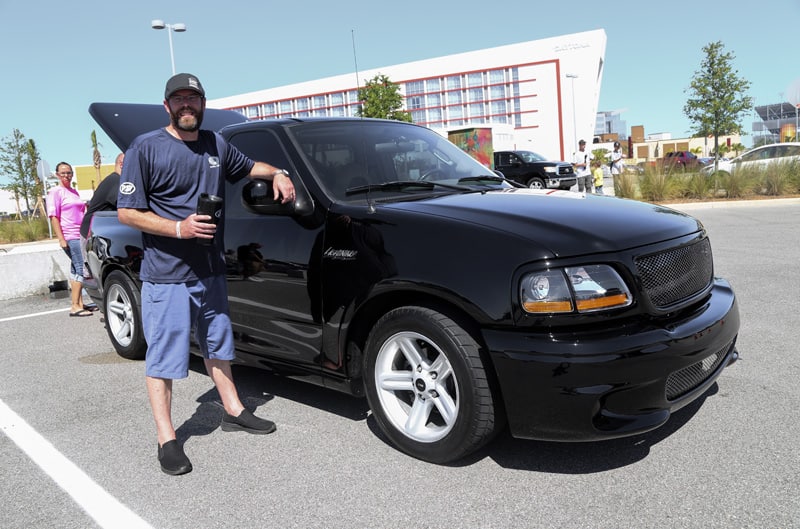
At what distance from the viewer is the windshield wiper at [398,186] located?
3.63 m

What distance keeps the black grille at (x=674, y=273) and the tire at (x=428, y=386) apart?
0.81 m

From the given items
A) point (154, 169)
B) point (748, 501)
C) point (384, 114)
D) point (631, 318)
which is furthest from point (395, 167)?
point (384, 114)

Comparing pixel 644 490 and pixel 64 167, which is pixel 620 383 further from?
pixel 64 167

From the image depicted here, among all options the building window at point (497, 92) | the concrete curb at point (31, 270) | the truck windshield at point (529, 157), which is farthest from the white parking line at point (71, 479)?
the building window at point (497, 92)

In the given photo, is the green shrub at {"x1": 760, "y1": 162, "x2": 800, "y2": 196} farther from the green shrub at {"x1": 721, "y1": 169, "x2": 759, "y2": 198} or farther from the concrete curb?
the concrete curb

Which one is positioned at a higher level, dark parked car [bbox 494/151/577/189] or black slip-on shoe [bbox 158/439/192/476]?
dark parked car [bbox 494/151/577/189]

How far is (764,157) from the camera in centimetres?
2169

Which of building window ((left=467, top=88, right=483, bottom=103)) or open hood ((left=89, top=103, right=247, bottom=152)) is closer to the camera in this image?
open hood ((left=89, top=103, right=247, bottom=152))

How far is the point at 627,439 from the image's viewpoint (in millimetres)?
3303

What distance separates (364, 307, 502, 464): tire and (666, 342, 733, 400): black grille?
772 mm

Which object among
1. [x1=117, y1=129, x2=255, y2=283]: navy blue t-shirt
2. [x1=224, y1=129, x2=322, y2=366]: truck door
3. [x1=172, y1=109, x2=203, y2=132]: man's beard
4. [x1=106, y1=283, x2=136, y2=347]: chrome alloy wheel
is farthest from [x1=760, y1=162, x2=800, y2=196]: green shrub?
[x1=172, y1=109, x2=203, y2=132]: man's beard

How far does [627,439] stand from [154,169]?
8.93 ft

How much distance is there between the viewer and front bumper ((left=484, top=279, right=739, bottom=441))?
2.62m

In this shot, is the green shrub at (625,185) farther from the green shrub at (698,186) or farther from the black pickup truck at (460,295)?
the black pickup truck at (460,295)
